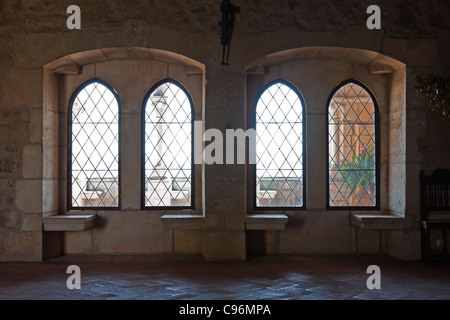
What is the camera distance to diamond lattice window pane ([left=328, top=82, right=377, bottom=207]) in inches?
225

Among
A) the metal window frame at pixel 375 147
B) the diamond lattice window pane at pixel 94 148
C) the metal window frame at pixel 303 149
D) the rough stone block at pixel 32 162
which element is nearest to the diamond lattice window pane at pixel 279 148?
the metal window frame at pixel 303 149

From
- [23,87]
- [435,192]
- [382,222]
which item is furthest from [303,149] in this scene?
[23,87]

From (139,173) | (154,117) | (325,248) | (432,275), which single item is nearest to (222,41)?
(154,117)

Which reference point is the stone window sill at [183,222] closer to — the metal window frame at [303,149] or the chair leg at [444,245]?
the metal window frame at [303,149]

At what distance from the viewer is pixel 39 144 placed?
17.3 feet

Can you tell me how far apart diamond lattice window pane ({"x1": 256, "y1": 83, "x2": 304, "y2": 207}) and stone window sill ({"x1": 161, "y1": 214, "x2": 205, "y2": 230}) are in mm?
907

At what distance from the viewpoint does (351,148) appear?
574cm

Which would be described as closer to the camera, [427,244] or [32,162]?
[427,244]

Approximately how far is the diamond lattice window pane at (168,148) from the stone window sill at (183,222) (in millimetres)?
470

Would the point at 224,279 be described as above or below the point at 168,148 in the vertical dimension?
below

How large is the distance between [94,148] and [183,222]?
1653mm

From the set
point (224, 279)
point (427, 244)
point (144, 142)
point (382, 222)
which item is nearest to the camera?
point (224, 279)

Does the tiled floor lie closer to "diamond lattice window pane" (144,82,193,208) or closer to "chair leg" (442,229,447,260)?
"chair leg" (442,229,447,260)

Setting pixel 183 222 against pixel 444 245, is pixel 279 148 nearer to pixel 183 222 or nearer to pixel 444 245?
pixel 183 222
